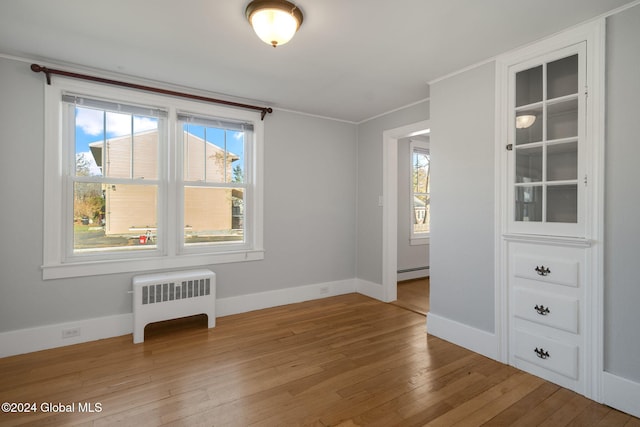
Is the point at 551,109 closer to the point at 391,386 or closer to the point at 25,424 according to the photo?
the point at 391,386

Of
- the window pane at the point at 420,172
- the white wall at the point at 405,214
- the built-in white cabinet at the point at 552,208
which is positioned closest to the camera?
the built-in white cabinet at the point at 552,208

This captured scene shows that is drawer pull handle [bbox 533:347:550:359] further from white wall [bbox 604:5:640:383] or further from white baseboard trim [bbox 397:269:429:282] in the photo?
white baseboard trim [bbox 397:269:429:282]

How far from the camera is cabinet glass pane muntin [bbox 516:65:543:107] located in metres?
2.46

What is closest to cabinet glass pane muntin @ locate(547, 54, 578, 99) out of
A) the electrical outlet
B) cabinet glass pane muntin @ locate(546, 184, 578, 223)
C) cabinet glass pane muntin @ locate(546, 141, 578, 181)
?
cabinet glass pane muntin @ locate(546, 141, 578, 181)

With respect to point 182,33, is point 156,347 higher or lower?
lower

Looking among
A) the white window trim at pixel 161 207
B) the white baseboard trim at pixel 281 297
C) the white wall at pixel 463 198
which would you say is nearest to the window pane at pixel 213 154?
the white window trim at pixel 161 207

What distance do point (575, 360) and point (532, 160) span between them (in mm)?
1523

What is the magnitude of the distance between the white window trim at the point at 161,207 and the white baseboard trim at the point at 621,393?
132 inches

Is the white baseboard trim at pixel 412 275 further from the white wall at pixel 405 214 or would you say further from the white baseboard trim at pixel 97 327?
the white baseboard trim at pixel 97 327

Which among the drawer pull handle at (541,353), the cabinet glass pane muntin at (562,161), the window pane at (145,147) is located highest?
the window pane at (145,147)

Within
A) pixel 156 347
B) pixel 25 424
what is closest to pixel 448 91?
pixel 156 347

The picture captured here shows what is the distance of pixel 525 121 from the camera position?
254 centimetres

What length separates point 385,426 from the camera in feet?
5.98

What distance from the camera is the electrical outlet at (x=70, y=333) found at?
2.87m
